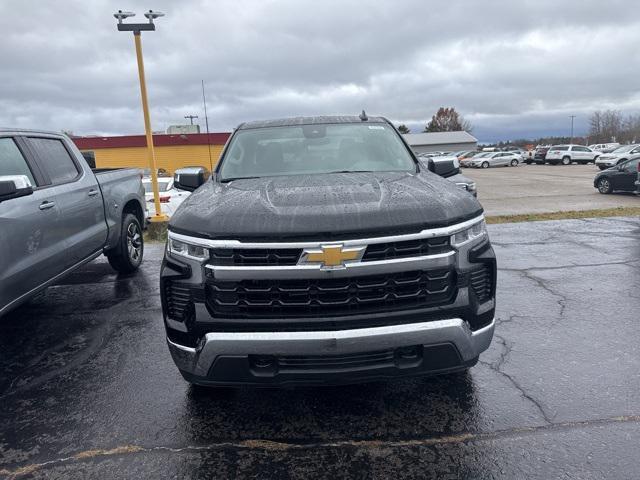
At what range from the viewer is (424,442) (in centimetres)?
275

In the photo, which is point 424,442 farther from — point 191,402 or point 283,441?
point 191,402

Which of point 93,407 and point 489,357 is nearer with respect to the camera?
point 93,407

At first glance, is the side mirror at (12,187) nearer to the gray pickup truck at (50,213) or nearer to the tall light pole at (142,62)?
the gray pickup truck at (50,213)

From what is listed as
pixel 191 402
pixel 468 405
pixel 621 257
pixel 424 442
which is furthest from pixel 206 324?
pixel 621 257

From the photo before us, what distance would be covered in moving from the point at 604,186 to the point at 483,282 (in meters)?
17.2

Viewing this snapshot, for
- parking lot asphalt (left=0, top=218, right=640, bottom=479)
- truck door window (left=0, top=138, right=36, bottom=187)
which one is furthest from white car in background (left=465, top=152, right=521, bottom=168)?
truck door window (left=0, top=138, right=36, bottom=187)

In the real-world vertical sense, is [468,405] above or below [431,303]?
below

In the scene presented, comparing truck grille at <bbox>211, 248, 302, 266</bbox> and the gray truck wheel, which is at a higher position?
truck grille at <bbox>211, 248, 302, 266</bbox>

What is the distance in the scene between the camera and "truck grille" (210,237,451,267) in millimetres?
2496

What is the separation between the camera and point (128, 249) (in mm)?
6410

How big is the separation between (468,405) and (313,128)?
2.65m

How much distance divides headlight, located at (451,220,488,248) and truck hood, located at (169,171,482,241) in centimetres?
7

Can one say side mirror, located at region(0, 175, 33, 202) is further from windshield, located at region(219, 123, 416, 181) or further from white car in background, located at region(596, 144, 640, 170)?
white car in background, located at region(596, 144, 640, 170)

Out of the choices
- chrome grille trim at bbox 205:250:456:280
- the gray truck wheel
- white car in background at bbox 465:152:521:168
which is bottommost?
white car in background at bbox 465:152:521:168
